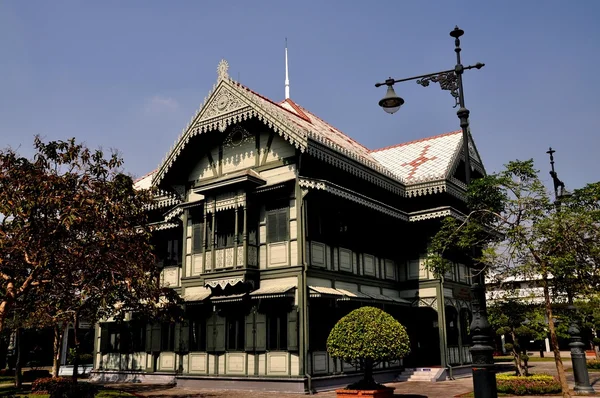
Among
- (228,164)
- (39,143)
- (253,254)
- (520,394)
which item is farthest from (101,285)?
(520,394)

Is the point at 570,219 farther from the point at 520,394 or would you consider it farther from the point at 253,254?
the point at 253,254

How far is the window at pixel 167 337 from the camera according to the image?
86.4 ft

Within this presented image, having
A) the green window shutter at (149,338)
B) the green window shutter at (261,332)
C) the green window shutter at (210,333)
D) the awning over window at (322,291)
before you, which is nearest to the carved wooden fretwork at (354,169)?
the awning over window at (322,291)

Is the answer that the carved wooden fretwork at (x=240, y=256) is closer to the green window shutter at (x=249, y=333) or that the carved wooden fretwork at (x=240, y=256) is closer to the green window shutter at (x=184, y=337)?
the green window shutter at (x=249, y=333)

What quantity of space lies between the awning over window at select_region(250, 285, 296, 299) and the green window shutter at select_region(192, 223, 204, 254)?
178 inches

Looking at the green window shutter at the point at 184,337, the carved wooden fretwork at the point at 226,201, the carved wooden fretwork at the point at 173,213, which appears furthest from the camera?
the carved wooden fretwork at the point at 173,213

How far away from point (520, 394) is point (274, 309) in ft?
29.9

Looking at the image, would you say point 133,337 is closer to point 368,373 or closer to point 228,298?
point 228,298

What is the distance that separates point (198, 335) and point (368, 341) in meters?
9.82

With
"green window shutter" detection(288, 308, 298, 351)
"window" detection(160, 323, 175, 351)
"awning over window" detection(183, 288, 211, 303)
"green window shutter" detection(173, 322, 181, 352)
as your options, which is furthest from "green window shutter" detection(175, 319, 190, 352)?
"green window shutter" detection(288, 308, 298, 351)

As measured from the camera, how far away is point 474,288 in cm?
1191

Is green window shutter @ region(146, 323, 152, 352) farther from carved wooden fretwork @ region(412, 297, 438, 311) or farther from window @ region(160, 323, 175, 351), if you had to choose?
carved wooden fretwork @ region(412, 297, 438, 311)

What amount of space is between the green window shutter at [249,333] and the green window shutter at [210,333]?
1.84 m

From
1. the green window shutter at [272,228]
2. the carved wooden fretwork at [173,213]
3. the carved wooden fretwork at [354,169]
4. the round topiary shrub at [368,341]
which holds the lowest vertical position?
the round topiary shrub at [368,341]
